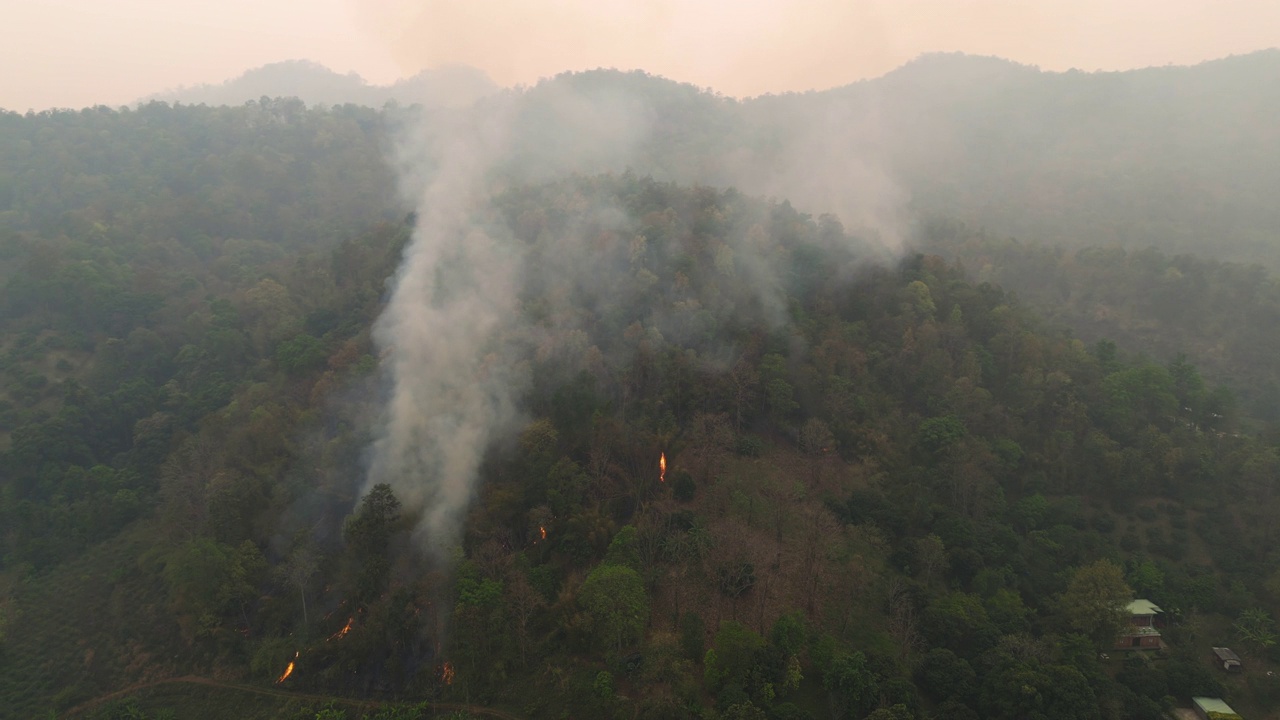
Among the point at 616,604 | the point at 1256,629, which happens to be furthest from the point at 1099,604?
the point at 616,604

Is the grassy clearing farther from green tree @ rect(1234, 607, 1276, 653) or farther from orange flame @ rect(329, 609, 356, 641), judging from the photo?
green tree @ rect(1234, 607, 1276, 653)

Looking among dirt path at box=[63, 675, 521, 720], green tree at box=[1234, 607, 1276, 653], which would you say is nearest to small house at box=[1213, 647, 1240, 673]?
green tree at box=[1234, 607, 1276, 653]

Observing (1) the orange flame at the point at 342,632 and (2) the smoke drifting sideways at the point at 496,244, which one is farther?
(2) the smoke drifting sideways at the point at 496,244

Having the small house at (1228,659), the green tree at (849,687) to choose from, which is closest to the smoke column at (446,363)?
the green tree at (849,687)

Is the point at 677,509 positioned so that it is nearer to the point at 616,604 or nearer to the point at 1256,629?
the point at 616,604

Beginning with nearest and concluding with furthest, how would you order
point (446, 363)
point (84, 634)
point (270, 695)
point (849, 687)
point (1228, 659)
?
point (849, 687), point (270, 695), point (1228, 659), point (84, 634), point (446, 363)

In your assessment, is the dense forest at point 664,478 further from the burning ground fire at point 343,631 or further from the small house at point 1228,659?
Answer: the small house at point 1228,659

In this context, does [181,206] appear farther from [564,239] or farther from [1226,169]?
[1226,169]
